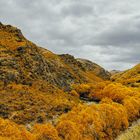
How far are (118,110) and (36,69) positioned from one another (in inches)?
1427

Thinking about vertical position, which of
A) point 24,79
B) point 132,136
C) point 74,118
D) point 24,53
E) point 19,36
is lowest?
point 132,136

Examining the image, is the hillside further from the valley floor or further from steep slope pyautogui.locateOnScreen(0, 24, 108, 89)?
the valley floor

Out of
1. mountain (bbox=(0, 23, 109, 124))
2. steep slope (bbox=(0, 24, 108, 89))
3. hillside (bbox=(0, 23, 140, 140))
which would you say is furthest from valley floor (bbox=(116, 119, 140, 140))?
steep slope (bbox=(0, 24, 108, 89))

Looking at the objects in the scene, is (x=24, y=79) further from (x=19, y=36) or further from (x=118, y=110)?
(x=19, y=36)

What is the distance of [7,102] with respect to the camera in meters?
92.0

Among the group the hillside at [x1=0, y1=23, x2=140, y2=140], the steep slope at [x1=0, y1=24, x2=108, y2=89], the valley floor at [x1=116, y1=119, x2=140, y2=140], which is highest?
the steep slope at [x1=0, y1=24, x2=108, y2=89]

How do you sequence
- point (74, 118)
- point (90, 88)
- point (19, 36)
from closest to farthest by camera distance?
point (74, 118) → point (19, 36) → point (90, 88)

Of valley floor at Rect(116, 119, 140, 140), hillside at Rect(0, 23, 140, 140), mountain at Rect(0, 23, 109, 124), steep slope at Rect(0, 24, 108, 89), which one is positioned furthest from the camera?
steep slope at Rect(0, 24, 108, 89)

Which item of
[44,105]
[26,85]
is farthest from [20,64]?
[44,105]

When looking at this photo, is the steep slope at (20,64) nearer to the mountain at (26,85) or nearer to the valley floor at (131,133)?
the mountain at (26,85)

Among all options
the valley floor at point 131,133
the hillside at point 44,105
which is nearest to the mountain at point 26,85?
the hillside at point 44,105

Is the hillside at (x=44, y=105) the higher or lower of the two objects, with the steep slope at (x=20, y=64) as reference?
lower

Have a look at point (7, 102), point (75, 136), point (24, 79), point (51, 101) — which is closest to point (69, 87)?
point (24, 79)

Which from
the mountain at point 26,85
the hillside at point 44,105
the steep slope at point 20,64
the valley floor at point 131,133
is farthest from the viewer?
the steep slope at point 20,64
